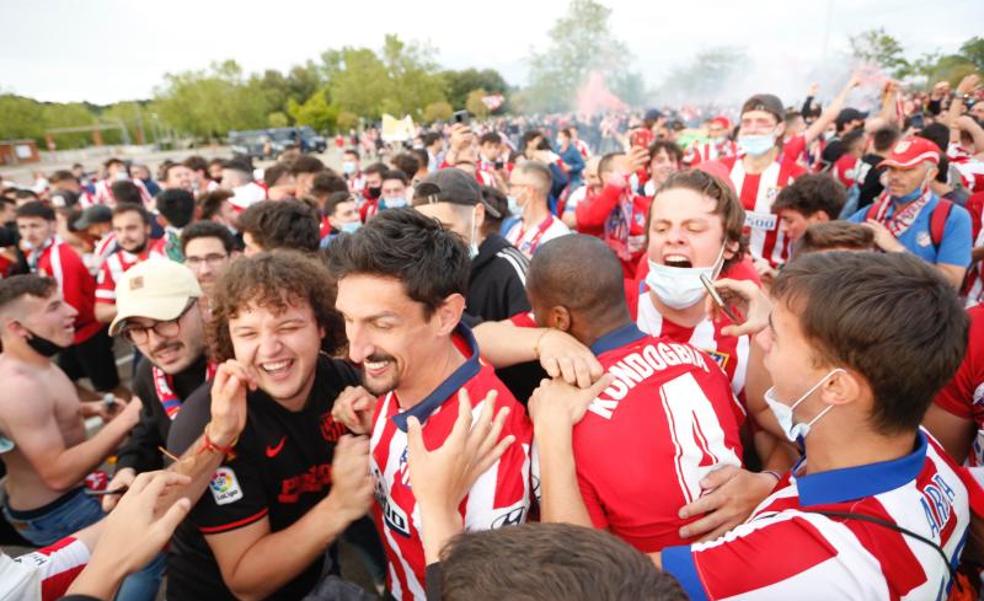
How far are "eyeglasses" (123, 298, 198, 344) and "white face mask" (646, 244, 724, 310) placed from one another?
247cm

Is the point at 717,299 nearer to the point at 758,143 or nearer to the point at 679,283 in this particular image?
the point at 679,283

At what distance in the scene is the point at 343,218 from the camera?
5883mm

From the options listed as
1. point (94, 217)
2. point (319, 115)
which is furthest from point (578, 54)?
point (94, 217)

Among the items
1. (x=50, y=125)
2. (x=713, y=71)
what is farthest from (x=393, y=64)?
(x=50, y=125)

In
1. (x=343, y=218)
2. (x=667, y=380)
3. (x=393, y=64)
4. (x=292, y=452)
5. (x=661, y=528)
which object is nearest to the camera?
(x=661, y=528)

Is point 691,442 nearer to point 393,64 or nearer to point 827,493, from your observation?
point 827,493

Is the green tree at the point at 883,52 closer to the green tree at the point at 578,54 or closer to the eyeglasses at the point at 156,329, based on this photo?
the green tree at the point at 578,54

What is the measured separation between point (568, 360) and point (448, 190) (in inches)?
89.2

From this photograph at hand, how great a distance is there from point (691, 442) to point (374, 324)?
45.0 inches

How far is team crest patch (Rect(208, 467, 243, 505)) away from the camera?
1.96m

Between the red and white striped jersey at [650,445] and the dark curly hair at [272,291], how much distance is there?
4.48 feet

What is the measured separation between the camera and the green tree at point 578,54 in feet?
132

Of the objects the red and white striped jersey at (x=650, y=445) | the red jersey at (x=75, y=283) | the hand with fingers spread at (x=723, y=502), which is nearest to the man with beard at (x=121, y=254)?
the red jersey at (x=75, y=283)

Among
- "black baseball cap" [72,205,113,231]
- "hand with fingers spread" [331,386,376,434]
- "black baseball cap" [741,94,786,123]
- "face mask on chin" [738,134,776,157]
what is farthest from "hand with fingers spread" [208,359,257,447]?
"black baseball cap" [72,205,113,231]
